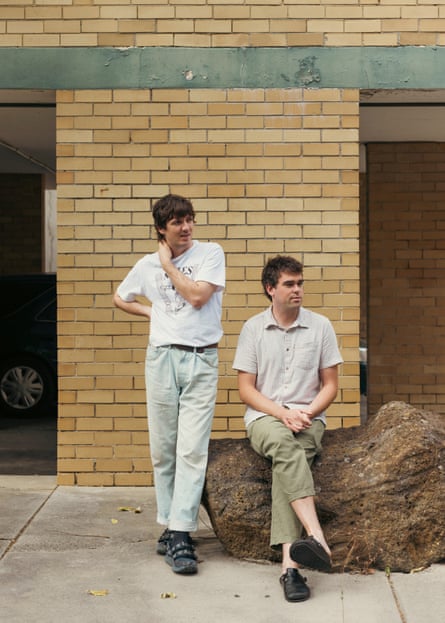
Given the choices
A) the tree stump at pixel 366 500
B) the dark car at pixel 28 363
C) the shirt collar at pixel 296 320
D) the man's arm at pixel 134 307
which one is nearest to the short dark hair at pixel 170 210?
the man's arm at pixel 134 307

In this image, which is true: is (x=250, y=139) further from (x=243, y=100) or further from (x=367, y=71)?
(x=367, y=71)

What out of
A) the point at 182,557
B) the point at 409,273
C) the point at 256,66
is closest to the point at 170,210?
the point at 182,557

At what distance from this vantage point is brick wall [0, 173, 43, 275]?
13.6m

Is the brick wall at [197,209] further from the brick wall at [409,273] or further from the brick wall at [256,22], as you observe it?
the brick wall at [409,273]

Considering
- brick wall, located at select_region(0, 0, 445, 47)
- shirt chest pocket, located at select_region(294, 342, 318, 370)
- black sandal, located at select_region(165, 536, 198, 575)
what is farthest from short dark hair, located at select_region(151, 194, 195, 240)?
brick wall, located at select_region(0, 0, 445, 47)

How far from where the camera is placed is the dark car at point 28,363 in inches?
408

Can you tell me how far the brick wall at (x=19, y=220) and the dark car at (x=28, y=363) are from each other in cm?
319

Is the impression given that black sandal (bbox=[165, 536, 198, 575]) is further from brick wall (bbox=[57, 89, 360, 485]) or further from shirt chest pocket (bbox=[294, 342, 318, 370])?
brick wall (bbox=[57, 89, 360, 485])

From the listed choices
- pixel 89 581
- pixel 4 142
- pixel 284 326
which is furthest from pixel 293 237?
pixel 4 142

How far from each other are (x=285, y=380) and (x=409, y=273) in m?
4.39

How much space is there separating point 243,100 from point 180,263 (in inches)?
75.7

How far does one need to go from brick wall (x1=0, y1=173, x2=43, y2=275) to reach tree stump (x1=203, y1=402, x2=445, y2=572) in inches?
357

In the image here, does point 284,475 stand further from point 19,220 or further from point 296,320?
point 19,220

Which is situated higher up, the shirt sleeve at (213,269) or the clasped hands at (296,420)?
the shirt sleeve at (213,269)
